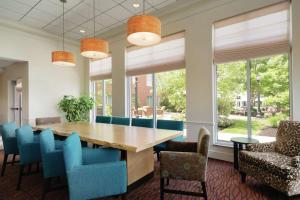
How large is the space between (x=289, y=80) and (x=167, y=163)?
2625 millimetres

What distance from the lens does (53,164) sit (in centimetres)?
218

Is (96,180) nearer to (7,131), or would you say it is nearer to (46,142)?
(46,142)

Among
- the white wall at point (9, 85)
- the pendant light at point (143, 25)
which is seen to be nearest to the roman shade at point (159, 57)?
the pendant light at point (143, 25)

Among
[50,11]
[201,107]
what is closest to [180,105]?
[201,107]

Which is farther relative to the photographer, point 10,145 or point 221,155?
point 221,155

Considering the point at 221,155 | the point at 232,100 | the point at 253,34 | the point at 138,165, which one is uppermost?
the point at 253,34

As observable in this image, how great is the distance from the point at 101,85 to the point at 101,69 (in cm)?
57

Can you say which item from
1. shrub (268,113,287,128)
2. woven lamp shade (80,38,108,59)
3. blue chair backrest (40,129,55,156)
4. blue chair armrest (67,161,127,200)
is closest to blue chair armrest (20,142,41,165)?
blue chair backrest (40,129,55,156)

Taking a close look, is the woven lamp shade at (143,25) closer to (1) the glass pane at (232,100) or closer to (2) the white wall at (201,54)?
(2) the white wall at (201,54)

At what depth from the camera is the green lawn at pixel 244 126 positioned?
3.46m

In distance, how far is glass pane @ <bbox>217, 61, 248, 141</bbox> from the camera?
3.64 metres

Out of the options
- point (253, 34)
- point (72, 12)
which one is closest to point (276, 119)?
point (253, 34)

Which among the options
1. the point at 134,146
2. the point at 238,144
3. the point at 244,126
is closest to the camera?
the point at 134,146

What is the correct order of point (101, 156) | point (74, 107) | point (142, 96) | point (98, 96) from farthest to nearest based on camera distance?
point (98, 96) < point (74, 107) < point (142, 96) < point (101, 156)
